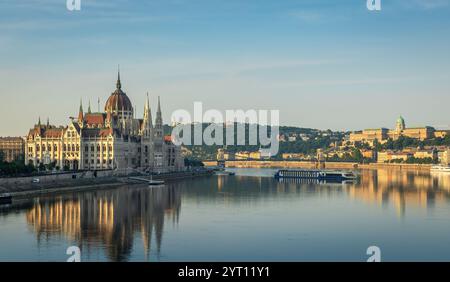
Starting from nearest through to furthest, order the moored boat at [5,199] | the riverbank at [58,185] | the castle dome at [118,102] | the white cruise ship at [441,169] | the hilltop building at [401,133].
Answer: the moored boat at [5,199] → the riverbank at [58,185] → the castle dome at [118,102] → the white cruise ship at [441,169] → the hilltop building at [401,133]

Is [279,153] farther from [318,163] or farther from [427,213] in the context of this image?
[427,213]

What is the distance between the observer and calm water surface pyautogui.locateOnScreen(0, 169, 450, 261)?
30.5 meters

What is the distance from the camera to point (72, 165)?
86.4m

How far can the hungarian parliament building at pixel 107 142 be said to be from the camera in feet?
284

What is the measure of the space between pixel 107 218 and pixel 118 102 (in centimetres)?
Result: 6014

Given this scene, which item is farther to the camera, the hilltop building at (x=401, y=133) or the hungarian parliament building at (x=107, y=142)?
the hilltop building at (x=401, y=133)

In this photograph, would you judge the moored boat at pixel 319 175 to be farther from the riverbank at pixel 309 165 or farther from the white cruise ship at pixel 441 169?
the riverbank at pixel 309 165

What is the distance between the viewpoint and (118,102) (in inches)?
3957

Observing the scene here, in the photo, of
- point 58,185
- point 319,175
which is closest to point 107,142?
point 58,185

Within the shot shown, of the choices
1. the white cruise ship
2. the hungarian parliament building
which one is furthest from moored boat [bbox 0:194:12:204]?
the white cruise ship

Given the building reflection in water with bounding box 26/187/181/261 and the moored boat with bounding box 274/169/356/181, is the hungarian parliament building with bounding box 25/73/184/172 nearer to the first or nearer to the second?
the moored boat with bounding box 274/169/356/181

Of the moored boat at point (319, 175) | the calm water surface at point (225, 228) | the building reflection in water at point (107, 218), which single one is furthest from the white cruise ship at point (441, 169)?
the building reflection in water at point (107, 218)

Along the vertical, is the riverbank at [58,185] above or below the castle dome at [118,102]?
below
